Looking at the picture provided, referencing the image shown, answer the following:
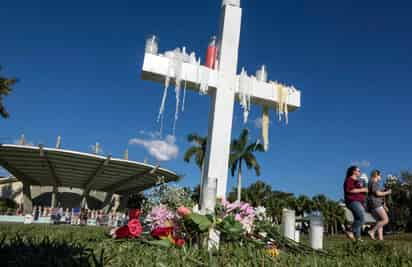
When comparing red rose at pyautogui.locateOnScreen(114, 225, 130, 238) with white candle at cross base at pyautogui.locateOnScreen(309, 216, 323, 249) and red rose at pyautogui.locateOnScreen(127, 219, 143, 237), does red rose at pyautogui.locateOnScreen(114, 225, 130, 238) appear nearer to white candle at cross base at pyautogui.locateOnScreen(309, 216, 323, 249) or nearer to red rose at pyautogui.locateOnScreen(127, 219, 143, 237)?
red rose at pyautogui.locateOnScreen(127, 219, 143, 237)

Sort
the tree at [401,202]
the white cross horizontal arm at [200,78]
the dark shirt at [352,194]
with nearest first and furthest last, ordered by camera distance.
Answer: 1. the white cross horizontal arm at [200,78]
2. the dark shirt at [352,194]
3. the tree at [401,202]

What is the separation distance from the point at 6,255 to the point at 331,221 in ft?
192

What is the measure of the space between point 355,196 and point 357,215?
31 cm

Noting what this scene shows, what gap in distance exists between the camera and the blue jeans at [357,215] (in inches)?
216

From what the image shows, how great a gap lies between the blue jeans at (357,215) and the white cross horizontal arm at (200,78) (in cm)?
220

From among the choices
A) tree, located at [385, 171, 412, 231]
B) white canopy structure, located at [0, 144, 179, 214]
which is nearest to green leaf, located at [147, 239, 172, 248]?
white canopy structure, located at [0, 144, 179, 214]

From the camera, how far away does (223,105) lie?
4031 millimetres

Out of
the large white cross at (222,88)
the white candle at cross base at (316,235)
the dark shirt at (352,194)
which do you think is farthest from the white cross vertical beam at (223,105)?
the dark shirt at (352,194)

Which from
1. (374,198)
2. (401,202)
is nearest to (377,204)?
(374,198)

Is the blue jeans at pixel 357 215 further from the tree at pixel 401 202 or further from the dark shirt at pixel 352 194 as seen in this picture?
the tree at pixel 401 202

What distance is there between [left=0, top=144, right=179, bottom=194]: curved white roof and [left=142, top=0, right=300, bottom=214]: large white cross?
26.5 meters

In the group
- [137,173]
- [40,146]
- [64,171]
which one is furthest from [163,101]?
[64,171]

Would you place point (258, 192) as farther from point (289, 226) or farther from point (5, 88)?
point (289, 226)

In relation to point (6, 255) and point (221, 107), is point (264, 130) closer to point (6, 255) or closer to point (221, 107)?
point (221, 107)
